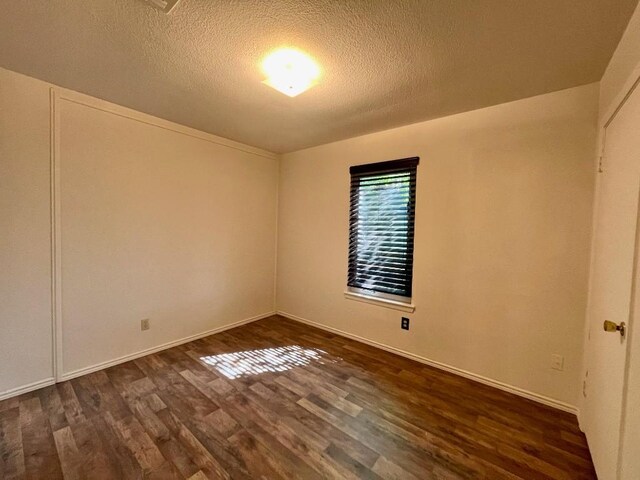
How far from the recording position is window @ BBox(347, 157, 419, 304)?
266cm

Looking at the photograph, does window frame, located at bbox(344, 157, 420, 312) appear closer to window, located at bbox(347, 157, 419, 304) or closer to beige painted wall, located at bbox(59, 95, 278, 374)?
window, located at bbox(347, 157, 419, 304)

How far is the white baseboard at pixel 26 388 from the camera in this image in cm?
190

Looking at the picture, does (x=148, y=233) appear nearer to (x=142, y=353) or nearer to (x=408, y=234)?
(x=142, y=353)

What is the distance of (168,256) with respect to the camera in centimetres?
277

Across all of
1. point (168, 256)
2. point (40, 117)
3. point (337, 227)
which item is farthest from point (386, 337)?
point (40, 117)

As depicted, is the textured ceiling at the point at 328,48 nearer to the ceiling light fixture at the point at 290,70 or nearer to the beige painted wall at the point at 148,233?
the ceiling light fixture at the point at 290,70

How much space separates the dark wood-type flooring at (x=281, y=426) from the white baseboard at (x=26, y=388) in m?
0.06

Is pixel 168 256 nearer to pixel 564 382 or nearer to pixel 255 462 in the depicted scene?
pixel 255 462

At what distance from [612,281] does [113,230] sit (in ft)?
11.7

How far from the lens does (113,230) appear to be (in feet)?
7.80

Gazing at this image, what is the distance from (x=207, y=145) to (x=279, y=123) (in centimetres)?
96

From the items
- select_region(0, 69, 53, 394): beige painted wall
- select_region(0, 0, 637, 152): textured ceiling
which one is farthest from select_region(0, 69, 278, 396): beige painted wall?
select_region(0, 0, 637, 152): textured ceiling

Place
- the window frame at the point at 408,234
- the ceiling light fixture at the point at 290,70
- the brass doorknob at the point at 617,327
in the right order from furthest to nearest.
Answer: the window frame at the point at 408,234
the ceiling light fixture at the point at 290,70
the brass doorknob at the point at 617,327

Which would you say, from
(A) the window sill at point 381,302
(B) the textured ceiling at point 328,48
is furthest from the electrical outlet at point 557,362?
(B) the textured ceiling at point 328,48
